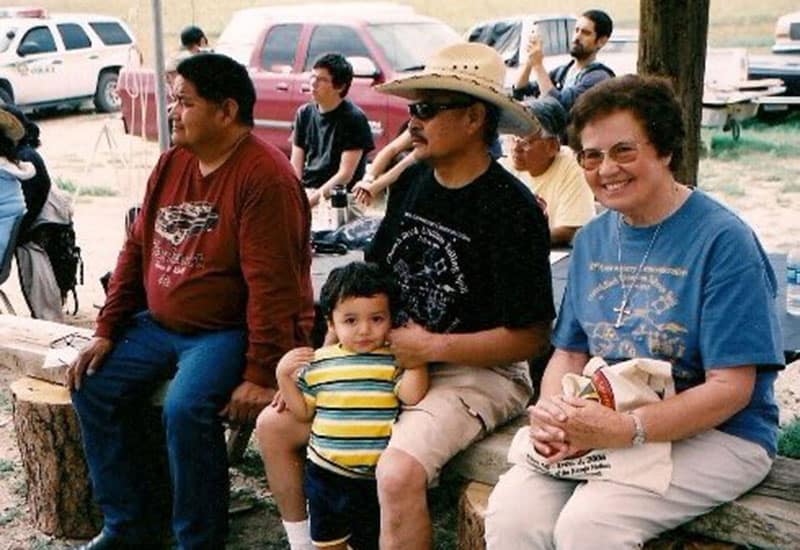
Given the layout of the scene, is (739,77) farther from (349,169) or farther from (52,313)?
(52,313)

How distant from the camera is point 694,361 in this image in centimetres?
236

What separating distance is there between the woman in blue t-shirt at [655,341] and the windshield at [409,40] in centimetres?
843

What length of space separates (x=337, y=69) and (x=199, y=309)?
3.13m

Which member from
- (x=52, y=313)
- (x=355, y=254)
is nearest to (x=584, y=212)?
(x=355, y=254)

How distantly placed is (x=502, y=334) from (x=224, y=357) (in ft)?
3.01


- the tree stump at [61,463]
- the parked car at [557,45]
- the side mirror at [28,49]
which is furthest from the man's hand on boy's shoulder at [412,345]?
the side mirror at [28,49]

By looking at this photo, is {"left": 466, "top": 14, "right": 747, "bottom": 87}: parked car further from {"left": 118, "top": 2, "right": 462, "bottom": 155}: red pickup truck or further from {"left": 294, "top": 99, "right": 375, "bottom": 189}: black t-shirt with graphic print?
{"left": 294, "top": 99, "right": 375, "bottom": 189}: black t-shirt with graphic print

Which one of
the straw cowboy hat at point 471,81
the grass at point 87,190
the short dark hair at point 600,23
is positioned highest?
the short dark hair at point 600,23

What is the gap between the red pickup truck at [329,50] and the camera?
408 inches

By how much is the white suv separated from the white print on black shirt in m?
14.4

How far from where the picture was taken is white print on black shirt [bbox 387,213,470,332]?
9.30ft

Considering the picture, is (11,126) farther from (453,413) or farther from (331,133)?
(453,413)

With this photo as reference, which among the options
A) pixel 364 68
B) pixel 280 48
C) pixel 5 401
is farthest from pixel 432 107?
pixel 280 48

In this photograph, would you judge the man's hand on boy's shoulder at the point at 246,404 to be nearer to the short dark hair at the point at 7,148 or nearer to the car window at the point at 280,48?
the short dark hair at the point at 7,148
